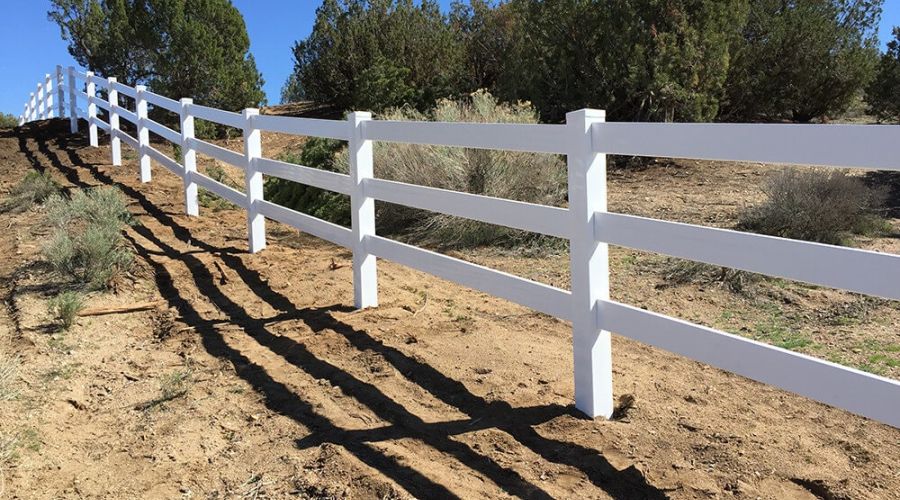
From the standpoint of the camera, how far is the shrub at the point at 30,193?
479 inches

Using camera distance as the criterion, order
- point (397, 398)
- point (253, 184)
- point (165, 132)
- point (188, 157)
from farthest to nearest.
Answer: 1. point (165, 132)
2. point (188, 157)
3. point (253, 184)
4. point (397, 398)

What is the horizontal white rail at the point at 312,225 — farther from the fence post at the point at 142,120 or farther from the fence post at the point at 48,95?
the fence post at the point at 48,95

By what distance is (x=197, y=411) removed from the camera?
499cm

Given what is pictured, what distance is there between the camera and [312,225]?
8.03 m

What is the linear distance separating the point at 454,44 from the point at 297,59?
4.27 metres

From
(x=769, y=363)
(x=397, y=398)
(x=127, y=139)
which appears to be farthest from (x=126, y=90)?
(x=769, y=363)

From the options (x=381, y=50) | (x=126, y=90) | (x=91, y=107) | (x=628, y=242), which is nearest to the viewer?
(x=628, y=242)

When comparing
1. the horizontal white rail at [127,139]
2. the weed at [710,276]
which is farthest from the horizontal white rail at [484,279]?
the horizontal white rail at [127,139]

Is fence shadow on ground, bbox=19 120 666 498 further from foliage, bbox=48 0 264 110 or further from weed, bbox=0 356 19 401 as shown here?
foliage, bbox=48 0 264 110

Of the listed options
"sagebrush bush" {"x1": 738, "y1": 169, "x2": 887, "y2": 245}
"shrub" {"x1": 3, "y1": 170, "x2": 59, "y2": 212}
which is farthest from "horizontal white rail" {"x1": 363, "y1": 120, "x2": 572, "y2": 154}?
"shrub" {"x1": 3, "y1": 170, "x2": 59, "y2": 212}

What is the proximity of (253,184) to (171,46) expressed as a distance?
37.1 ft

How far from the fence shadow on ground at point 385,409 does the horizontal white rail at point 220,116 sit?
2.07 meters

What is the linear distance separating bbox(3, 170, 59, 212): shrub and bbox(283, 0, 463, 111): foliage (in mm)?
6614

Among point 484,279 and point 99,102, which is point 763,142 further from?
point 99,102
